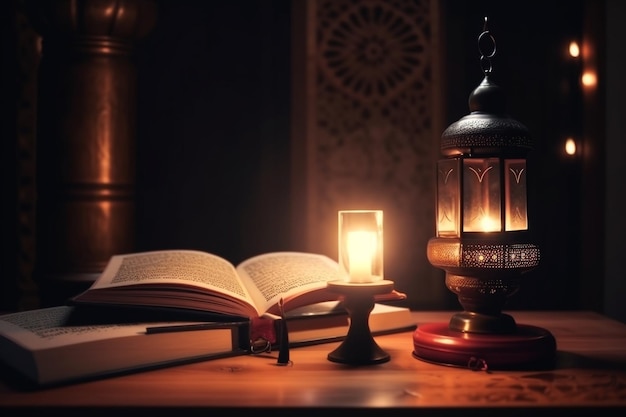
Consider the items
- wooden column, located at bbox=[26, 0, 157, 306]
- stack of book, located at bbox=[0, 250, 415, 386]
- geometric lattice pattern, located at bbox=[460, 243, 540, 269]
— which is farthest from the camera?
wooden column, located at bbox=[26, 0, 157, 306]

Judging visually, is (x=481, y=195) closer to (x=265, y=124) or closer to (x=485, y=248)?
(x=485, y=248)

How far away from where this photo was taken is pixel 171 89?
6.87 ft

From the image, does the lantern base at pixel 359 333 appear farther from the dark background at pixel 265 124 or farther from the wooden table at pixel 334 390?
the dark background at pixel 265 124

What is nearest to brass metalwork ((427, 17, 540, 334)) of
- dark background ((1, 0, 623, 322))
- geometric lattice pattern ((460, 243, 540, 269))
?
geometric lattice pattern ((460, 243, 540, 269))

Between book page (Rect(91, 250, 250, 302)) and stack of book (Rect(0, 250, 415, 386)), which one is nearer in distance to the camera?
stack of book (Rect(0, 250, 415, 386))

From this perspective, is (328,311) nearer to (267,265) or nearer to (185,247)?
(267,265)

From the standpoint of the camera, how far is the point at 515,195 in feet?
3.79

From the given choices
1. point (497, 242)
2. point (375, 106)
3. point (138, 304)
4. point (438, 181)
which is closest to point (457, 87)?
point (375, 106)

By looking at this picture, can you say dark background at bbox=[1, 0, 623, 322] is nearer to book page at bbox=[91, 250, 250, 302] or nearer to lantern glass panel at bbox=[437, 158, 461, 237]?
book page at bbox=[91, 250, 250, 302]

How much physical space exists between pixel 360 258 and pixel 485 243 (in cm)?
21

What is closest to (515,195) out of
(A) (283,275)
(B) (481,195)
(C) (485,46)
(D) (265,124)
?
(B) (481,195)

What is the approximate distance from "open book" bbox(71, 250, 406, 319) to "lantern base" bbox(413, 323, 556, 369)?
189mm

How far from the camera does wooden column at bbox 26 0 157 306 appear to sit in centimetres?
164

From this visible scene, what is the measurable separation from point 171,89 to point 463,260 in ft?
4.35
